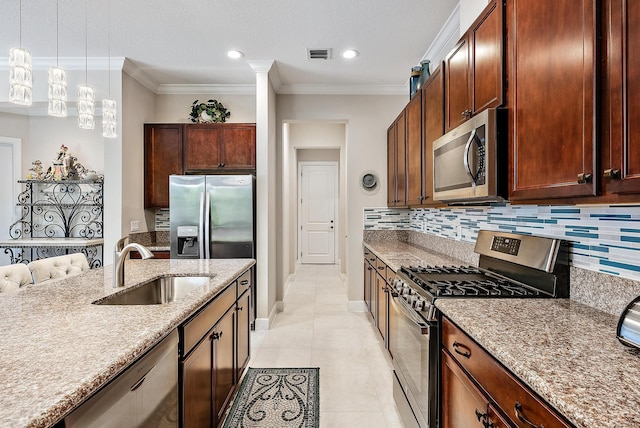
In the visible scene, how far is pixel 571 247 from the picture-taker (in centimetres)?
154

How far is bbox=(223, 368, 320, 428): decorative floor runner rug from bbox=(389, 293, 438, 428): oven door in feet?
Answer: 1.85

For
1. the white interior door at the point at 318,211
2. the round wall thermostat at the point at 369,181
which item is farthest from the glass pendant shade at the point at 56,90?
the white interior door at the point at 318,211

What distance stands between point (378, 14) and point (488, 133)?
5.56 feet

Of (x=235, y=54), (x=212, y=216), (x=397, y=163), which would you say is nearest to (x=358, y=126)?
(x=397, y=163)

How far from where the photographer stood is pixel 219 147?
402 centimetres

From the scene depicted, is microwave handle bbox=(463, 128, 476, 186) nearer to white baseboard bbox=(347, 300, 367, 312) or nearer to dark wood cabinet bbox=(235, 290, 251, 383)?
dark wood cabinet bbox=(235, 290, 251, 383)

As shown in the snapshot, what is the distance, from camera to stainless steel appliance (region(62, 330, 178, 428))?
2.80 feet

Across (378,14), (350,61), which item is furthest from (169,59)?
(378,14)

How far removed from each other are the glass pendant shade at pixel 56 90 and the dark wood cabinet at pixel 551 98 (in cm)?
233

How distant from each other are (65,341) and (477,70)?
206 centimetres

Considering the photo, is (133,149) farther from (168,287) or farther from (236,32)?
(168,287)

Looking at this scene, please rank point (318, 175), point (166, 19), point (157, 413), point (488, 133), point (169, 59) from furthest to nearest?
point (318, 175) < point (169, 59) < point (166, 19) < point (488, 133) < point (157, 413)

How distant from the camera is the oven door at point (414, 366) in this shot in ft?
5.13

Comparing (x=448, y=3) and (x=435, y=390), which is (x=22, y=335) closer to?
(x=435, y=390)
